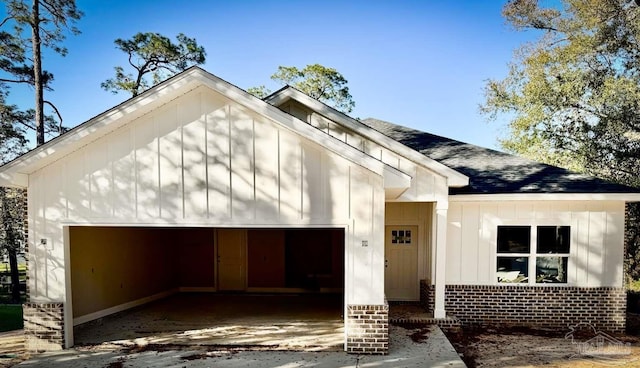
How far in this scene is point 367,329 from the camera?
571cm

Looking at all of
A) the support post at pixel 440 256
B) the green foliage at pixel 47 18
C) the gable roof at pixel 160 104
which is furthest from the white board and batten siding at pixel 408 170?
the green foliage at pixel 47 18

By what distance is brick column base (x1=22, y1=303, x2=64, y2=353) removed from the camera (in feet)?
19.7

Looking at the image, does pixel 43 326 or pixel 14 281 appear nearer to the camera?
pixel 43 326

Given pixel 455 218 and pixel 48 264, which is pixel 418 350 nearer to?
pixel 455 218

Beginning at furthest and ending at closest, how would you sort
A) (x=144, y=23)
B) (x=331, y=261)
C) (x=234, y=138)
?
(x=144, y=23), (x=331, y=261), (x=234, y=138)

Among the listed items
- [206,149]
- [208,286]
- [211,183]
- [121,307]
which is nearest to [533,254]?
[211,183]

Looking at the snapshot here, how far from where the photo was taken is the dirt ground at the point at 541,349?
225 inches

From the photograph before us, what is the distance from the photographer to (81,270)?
7.42m

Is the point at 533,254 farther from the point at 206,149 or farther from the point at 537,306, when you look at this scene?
the point at 206,149

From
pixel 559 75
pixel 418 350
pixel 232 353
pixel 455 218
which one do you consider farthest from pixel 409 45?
pixel 232 353

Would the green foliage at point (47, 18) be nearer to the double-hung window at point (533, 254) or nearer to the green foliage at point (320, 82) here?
the green foliage at point (320, 82)

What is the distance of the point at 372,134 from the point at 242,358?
200 inches

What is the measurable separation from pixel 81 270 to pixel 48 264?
1533 mm

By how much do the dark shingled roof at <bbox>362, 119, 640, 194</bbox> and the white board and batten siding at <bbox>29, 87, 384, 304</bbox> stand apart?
3.25 metres
